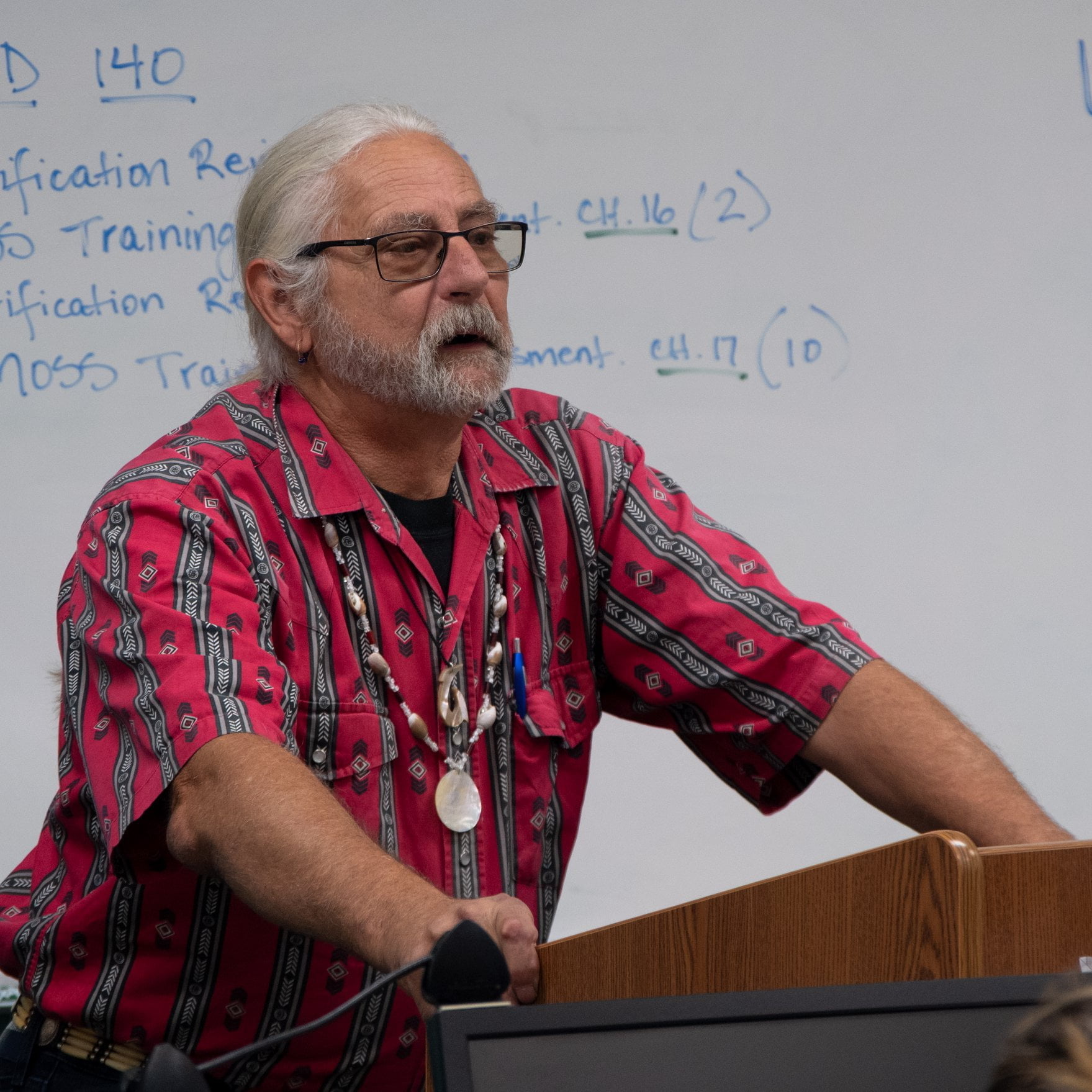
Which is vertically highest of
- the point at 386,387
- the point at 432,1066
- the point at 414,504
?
the point at 386,387

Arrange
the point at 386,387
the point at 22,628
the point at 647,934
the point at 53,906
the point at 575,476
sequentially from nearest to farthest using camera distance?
the point at 647,934 < the point at 53,906 < the point at 386,387 < the point at 575,476 < the point at 22,628

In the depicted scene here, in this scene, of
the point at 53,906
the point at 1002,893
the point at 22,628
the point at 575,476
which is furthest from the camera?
the point at 22,628

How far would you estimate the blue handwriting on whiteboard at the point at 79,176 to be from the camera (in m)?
2.28

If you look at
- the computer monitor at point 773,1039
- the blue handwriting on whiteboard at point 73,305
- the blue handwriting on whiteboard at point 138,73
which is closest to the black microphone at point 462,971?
the computer monitor at point 773,1039

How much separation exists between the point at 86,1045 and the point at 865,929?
80 cm

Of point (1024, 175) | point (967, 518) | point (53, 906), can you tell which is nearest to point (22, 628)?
point (53, 906)

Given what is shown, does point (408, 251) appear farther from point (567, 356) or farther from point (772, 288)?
point (772, 288)

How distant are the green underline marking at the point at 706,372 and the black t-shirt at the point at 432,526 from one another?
967mm

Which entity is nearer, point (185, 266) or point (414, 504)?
point (414, 504)

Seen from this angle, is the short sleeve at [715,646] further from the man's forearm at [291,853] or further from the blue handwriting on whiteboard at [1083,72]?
the blue handwriting on whiteboard at [1083,72]

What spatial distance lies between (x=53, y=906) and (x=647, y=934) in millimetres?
680

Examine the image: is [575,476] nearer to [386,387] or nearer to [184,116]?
[386,387]

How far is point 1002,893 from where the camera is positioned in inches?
31.3

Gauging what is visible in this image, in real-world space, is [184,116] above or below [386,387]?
above
